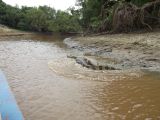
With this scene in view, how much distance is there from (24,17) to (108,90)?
5639cm

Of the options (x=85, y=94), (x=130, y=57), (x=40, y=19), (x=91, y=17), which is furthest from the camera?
(x=40, y=19)

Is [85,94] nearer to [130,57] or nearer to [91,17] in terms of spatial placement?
[130,57]

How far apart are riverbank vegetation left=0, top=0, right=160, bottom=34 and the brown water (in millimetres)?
12603

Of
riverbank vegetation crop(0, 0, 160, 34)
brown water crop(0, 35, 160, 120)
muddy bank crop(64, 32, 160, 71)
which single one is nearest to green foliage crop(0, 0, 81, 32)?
riverbank vegetation crop(0, 0, 160, 34)

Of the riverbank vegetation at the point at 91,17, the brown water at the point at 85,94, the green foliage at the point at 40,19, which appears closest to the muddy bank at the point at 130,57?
the brown water at the point at 85,94

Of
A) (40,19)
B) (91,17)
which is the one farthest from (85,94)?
(40,19)

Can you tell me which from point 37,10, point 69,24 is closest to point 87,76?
point 69,24

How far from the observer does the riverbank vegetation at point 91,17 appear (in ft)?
76.9

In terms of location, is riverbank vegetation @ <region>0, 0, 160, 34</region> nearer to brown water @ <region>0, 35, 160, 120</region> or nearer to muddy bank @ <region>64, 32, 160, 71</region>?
muddy bank @ <region>64, 32, 160, 71</region>

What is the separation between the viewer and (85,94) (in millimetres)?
8391

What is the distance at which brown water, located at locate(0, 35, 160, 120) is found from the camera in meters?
6.62

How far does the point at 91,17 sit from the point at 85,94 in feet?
97.4

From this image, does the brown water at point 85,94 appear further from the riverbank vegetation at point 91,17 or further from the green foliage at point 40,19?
the green foliage at point 40,19

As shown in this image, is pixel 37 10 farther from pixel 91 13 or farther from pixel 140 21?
pixel 140 21
